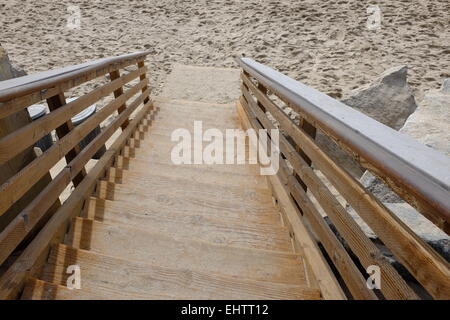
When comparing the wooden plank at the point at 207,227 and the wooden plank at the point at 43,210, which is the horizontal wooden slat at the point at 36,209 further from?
the wooden plank at the point at 207,227

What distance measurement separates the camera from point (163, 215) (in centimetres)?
228

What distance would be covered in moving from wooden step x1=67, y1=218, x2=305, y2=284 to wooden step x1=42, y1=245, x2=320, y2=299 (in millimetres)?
96

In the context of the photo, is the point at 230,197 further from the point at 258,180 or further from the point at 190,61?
the point at 190,61

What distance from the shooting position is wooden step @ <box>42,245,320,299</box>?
1.52 m

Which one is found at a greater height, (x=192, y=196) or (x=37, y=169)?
(x=37, y=169)

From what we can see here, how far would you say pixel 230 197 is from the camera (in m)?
2.65

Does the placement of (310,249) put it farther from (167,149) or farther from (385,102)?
(385,102)

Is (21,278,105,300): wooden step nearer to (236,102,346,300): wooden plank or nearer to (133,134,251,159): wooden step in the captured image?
(236,102,346,300): wooden plank

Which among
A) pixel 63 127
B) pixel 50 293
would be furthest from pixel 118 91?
pixel 50 293

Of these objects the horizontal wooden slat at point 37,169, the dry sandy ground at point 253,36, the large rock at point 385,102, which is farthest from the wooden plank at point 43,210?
the dry sandy ground at point 253,36

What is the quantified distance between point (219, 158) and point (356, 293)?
8.41ft

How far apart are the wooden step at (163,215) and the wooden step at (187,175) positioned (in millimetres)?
490

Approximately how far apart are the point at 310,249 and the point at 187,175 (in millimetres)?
1693

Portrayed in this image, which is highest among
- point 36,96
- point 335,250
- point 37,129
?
point 36,96
